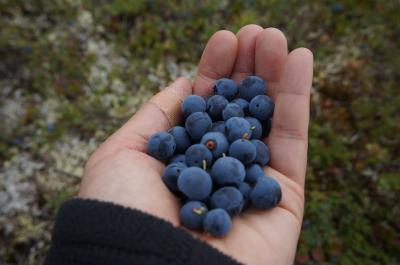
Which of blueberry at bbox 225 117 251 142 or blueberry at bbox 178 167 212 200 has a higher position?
blueberry at bbox 225 117 251 142

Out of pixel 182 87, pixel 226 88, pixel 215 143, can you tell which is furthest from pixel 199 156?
pixel 182 87

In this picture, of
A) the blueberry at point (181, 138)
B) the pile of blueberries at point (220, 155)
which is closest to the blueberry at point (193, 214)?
the pile of blueberries at point (220, 155)

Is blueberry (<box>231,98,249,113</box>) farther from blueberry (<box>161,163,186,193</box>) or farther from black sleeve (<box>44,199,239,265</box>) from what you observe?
black sleeve (<box>44,199,239,265</box>)

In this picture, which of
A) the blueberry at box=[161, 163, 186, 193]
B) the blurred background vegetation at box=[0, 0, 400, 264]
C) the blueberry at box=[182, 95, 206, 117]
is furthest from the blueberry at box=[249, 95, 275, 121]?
the blurred background vegetation at box=[0, 0, 400, 264]

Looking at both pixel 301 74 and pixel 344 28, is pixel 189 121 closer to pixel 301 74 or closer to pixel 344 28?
pixel 301 74

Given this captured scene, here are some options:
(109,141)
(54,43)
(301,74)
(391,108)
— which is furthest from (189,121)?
(54,43)
